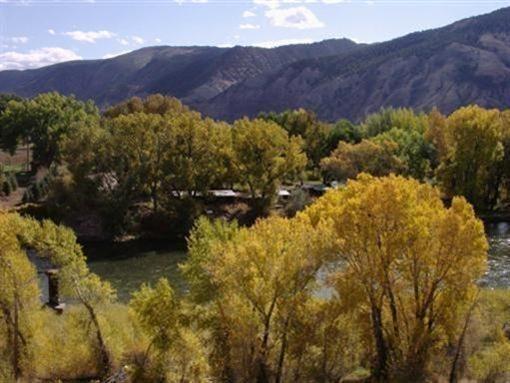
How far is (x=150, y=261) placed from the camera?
210 ft

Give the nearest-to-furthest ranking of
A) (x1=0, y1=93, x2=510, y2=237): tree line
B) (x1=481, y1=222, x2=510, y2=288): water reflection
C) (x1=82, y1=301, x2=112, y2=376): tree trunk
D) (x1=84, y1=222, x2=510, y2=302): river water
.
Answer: (x1=82, y1=301, x2=112, y2=376): tree trunk < (x1=481, y1=222, x2=510, y2=288): water reflection < (x1=84, y1=222, x2=510, y2=302): river water < (x1=0, y1=93, x2=510, y2=237): tree line

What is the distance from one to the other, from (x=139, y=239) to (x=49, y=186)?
13.1m

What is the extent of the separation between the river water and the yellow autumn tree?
19.9 metres

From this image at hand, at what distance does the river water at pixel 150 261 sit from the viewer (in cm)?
5403

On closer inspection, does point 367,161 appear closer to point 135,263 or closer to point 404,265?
point 135,263

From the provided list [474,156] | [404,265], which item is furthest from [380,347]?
[474,156]

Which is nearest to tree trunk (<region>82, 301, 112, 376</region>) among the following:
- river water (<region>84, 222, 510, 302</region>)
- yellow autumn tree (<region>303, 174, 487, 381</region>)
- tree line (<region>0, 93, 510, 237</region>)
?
yellow autumn tree (<region>303, 174, 487, 381</region>)

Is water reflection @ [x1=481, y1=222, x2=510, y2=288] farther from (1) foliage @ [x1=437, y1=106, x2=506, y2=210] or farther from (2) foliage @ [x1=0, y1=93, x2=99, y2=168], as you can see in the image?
(2) foliage @ [x1=0, y1=93, x2=99, y2=168]

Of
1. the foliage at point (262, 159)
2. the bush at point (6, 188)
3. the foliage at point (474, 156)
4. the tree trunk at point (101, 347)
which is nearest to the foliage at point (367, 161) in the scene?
the foliage at point (474, 156)

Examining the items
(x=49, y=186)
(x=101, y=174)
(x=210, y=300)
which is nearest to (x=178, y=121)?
(x=101, y=174)

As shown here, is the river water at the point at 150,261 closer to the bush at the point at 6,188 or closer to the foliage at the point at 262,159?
the foliage at the point at 262,159

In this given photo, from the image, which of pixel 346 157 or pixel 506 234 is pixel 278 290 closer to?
pixel 506 234

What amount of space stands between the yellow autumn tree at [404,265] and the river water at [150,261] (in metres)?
19.9

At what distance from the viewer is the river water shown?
54.0 metres
